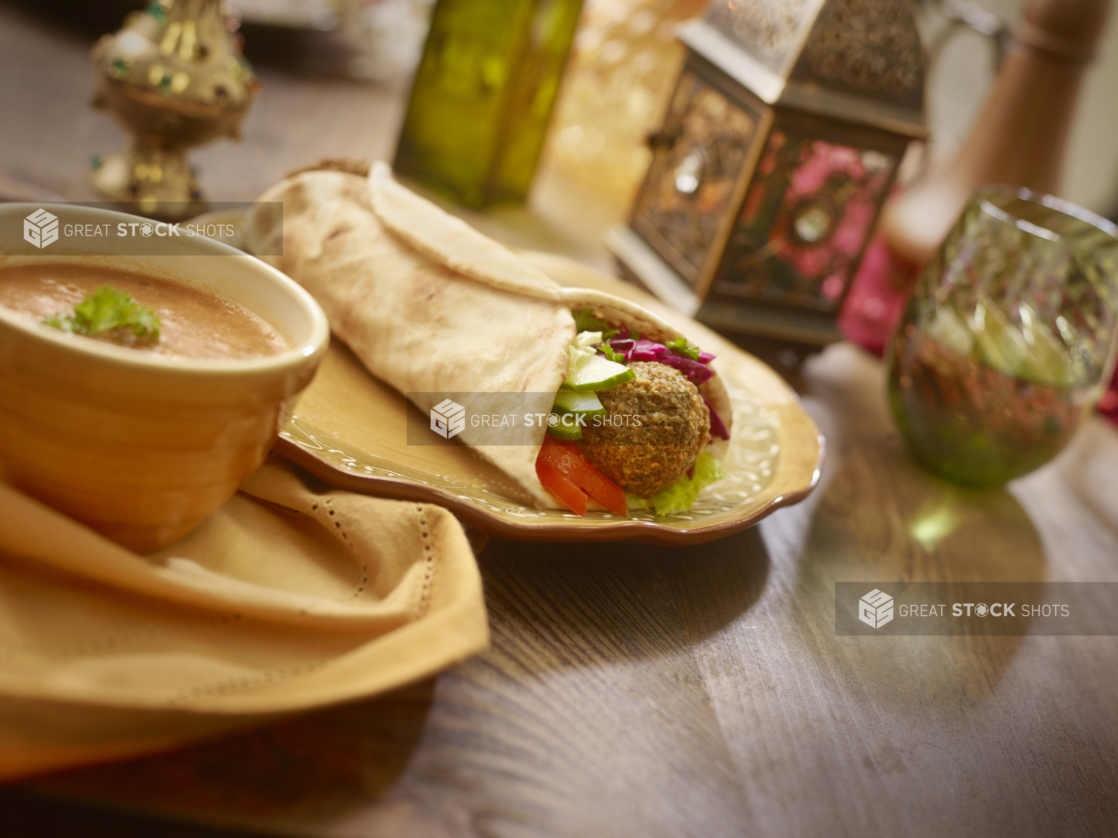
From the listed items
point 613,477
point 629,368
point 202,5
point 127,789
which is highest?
point 202,5

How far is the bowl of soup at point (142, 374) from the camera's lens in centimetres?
87

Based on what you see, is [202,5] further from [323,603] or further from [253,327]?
[323,603]

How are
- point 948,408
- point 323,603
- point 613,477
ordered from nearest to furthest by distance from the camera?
point 323,603
point 613,477
point 948,408

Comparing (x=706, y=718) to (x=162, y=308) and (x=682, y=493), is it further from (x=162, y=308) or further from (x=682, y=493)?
(x=162, y=308)

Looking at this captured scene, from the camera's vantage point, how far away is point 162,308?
3.64ft

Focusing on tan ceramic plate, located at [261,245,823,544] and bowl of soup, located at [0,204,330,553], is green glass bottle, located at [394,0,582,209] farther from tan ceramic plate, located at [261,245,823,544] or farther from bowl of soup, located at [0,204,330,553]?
bowl of soup, located at [0,204,330,553]

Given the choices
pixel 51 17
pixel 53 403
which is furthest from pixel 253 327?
pixel 51 17

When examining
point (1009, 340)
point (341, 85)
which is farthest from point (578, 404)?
point (341, 85)

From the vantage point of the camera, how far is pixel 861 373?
2.68 meters

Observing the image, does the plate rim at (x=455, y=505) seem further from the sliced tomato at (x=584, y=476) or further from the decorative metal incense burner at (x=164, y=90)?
the decorative metal incense burner at (x=164, y=90)

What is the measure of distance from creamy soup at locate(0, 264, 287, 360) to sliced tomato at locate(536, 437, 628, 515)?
50 centimetres

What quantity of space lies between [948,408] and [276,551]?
1577 millimetres

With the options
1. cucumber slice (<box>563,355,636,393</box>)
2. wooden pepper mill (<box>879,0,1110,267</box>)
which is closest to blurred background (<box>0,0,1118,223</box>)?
wooden pepper mill (<box>879,0,1110,267</box>)

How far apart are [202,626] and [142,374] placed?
30 centimetres
